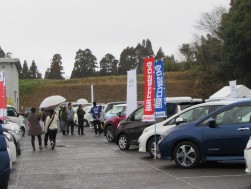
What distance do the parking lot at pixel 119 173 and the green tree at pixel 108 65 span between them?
344 ft

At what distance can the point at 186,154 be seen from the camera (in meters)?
11.9

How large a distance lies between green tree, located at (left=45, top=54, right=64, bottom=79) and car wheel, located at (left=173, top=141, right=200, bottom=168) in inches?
4316

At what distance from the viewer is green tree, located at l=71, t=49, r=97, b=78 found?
11894cm

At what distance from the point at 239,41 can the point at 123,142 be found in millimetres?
32252

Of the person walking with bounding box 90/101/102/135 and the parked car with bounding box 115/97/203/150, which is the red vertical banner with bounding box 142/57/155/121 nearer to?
the parked car with bounding box 115/97/203/150

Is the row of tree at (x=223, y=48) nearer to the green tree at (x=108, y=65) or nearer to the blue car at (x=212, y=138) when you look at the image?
the green tree at (x=108, y=65)

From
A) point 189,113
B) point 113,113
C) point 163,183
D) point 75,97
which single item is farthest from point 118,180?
point 75,97

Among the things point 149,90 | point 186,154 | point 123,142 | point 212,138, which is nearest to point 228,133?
point 212,138

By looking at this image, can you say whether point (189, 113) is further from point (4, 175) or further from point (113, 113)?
point (113, 113)

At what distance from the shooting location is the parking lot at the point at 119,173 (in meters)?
9.98

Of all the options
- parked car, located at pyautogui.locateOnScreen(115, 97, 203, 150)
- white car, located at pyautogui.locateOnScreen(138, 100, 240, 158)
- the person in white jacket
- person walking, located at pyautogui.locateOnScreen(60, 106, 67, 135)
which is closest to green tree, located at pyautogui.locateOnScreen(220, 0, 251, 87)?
person walking, located at pyautogui.locateOnScreen(60, 106, 67, 135)

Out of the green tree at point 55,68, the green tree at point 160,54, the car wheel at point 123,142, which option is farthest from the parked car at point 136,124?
the green tree at point 55,68

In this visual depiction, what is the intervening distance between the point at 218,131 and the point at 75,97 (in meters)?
57.9

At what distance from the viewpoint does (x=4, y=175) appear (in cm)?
614
